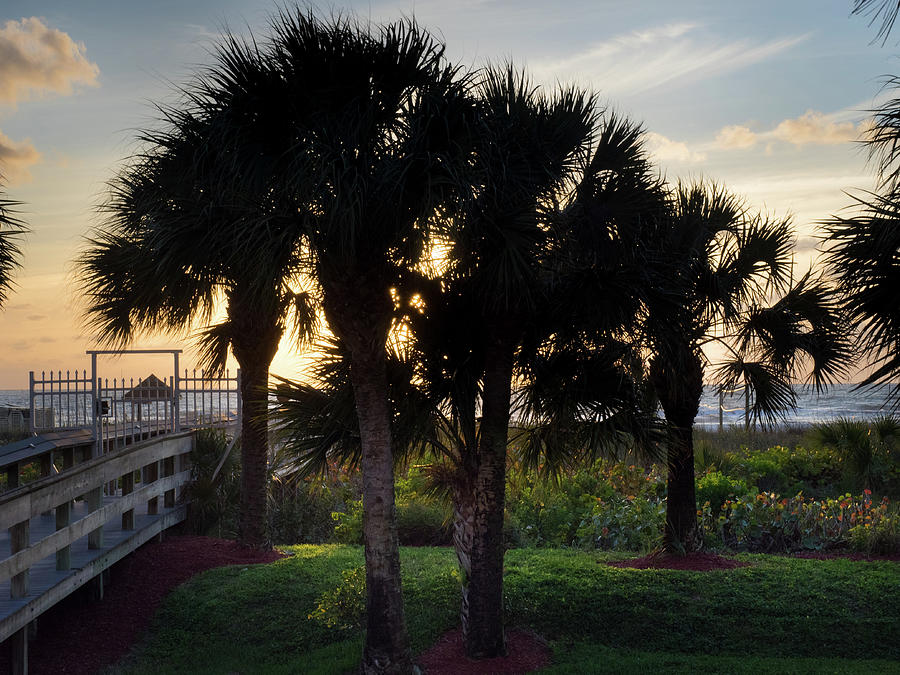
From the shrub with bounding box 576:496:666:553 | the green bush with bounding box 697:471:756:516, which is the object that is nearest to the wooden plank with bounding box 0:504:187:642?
the shrub with bounding box 576:496:666:553

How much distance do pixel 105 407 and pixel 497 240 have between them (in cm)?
1134

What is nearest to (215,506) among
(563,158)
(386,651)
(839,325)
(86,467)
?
(86,467)

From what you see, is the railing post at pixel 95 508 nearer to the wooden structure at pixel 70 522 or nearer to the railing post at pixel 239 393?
the wooden structure at pixel 70 522

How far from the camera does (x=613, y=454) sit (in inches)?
344

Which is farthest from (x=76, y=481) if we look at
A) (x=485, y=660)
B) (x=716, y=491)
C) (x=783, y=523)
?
(x=783, y=523)

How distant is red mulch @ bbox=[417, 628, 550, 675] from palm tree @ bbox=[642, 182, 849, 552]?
3.14m

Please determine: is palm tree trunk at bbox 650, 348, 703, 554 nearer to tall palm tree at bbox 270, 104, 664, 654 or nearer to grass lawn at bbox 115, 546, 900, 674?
grass lawn at bbox 115, 546, 900, 674

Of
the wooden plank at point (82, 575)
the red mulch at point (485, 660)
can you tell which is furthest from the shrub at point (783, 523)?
the wooden plank at point (82, 575)

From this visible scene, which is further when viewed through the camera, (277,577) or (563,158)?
(277,577)

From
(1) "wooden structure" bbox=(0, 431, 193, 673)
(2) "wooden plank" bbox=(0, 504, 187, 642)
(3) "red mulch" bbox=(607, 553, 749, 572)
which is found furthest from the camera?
(3) "red mulch" bbox=(607, 553, 749, 572)

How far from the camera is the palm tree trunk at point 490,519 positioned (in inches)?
331

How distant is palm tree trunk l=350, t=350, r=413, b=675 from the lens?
7.63 m

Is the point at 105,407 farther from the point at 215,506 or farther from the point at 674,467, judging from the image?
the point at 674,467

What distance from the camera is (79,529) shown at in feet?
30.0
